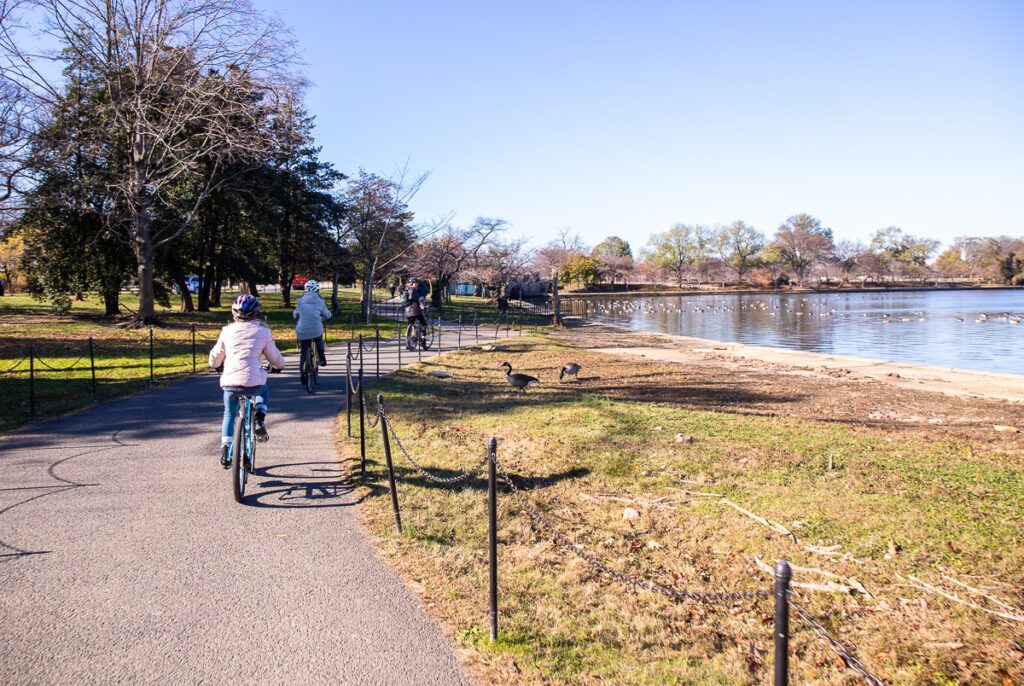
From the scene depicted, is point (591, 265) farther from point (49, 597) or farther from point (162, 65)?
point (49, 597)

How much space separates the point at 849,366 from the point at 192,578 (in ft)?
68.8

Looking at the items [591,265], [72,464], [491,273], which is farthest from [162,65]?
[591,265]

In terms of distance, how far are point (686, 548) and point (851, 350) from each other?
25403mm

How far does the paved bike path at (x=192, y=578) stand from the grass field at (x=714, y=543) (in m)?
0.37

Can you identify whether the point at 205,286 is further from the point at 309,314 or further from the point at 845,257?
the point at 845,257

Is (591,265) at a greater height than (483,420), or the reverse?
(591,265)

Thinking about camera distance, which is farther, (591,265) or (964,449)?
(591,265)

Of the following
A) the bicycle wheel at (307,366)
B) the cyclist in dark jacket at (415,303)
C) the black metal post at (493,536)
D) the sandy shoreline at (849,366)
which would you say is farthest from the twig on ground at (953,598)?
the cyclist in dark jacket at (415,303)

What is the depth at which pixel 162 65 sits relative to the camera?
2320 centimetres

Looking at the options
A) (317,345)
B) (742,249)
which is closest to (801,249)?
(742,249)

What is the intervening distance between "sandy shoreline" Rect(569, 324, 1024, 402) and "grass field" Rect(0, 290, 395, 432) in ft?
38.8

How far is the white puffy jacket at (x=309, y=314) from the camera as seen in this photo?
11.6 metres

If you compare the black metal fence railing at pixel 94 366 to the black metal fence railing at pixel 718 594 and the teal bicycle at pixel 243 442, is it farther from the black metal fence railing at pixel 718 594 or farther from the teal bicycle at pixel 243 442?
the black metal fence railing at pixel 718 594

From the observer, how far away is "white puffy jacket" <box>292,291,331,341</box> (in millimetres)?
11648
